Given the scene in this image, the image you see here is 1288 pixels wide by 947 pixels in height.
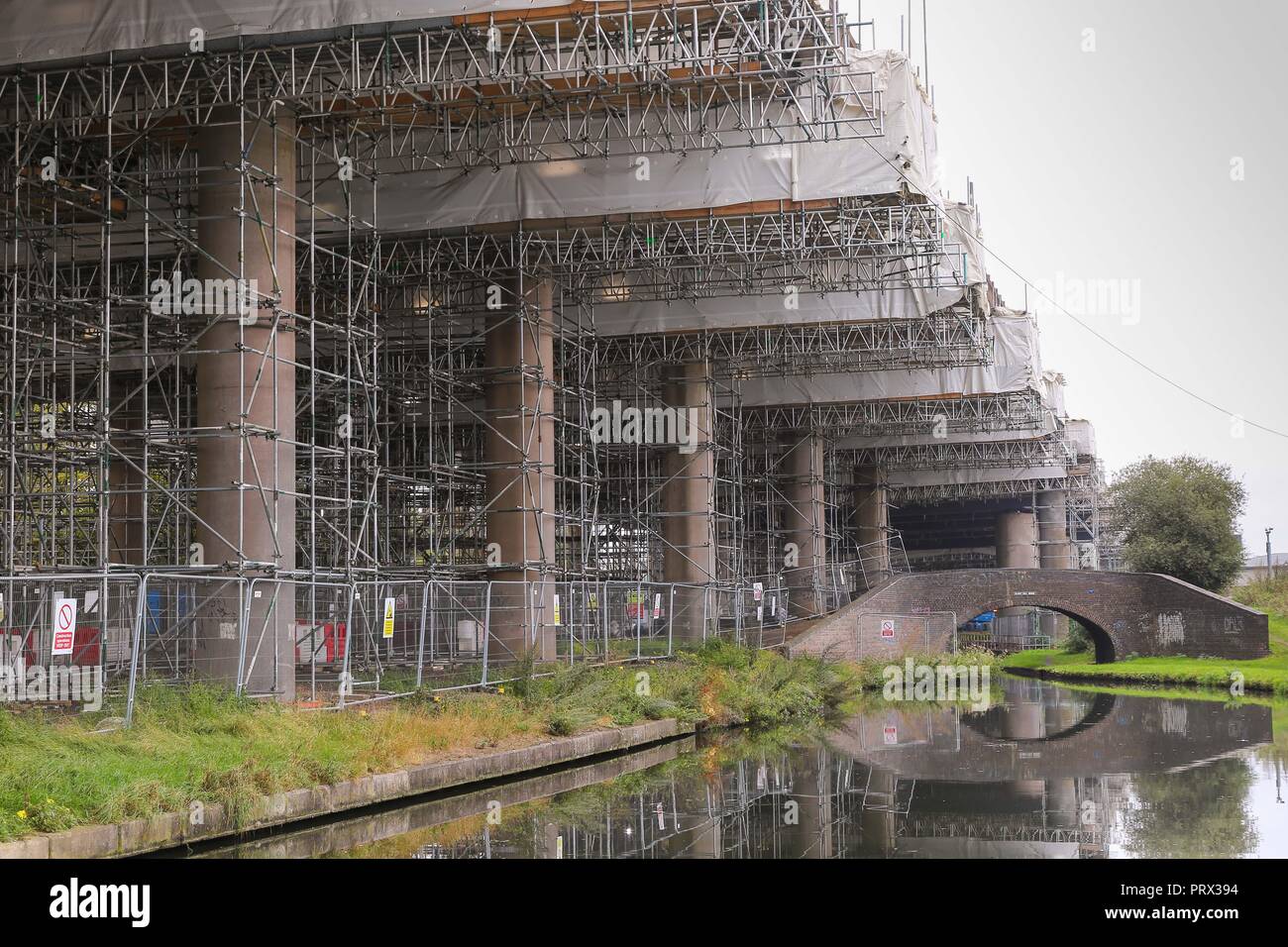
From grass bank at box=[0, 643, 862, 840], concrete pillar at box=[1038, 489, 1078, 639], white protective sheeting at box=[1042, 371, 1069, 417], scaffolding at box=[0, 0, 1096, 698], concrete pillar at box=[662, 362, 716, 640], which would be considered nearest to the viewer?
grass bank at box=[0, 643, 862, 840]

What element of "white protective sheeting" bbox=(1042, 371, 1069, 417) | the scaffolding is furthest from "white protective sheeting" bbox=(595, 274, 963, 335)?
"white protective sheeting" bbox=(1042, 371, 1069, 417)

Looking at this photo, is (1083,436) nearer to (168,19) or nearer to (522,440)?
(522,440)

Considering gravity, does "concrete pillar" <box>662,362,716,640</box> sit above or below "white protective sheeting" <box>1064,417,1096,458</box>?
below

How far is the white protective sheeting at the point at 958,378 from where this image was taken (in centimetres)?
4562

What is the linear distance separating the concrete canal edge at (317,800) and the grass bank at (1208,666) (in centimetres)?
2631

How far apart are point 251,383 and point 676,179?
9133mm

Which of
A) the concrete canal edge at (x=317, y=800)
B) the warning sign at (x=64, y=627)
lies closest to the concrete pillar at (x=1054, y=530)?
the concrete canal edge at (x=317, y=800)

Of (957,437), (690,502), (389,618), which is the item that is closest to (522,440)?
(389,618)

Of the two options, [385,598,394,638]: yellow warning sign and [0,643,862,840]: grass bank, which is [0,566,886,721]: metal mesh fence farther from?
[0,643,862,840]: grass bank

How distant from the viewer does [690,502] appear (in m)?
45.1

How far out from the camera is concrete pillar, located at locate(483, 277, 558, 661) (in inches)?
1266

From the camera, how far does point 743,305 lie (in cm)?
3800

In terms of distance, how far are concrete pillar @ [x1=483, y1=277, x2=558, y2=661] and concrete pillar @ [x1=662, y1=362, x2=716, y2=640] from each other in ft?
37.4

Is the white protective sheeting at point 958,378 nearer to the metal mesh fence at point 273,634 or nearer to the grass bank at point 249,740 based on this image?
the metal mesh fence at point 273,634
